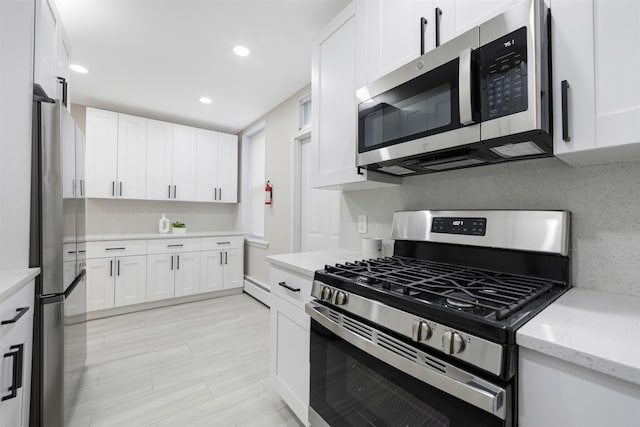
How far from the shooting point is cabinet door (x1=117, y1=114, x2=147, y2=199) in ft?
11.7

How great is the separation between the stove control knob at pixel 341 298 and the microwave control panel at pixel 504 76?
83 cm

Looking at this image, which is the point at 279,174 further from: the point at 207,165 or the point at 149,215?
the point at 149,215

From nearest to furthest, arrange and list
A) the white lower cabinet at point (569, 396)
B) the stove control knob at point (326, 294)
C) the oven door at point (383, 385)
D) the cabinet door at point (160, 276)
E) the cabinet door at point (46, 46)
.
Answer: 1. the white lower cabinet at point (569, 396)
2. the oven door at point (383, 385)
3. the stove control knob at point (326, 294)
4. the cabinet door at point (46, 46)
5. the cabinet door at point (160, 276)

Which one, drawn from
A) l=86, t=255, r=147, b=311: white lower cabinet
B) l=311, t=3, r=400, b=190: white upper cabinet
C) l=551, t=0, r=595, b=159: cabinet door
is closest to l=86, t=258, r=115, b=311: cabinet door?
l=86, t=255, r=147, b=311: white lower cabinet

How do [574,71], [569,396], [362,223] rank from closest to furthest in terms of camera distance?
[569,396]
[574,71]
[362,223]

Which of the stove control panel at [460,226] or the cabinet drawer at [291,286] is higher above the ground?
the stove control panel at [460,226]

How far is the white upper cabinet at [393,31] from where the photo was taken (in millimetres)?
1254

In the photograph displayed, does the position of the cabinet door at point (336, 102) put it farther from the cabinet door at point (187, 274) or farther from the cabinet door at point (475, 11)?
the cabinet door at point (187, 274)

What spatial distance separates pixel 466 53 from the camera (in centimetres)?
98

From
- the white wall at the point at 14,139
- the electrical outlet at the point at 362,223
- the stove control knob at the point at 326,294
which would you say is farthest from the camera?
the electrical outlet at the point at 362,223

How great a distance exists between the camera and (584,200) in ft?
3.42

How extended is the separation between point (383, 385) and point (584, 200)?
1.02 metres

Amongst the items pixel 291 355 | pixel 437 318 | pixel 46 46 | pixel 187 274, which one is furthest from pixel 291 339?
pixel 187 274

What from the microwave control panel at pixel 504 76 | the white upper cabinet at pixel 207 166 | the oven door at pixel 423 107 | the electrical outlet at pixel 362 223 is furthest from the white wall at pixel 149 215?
the microwave control panel at pixel 504 76
